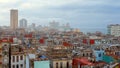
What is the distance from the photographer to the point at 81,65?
1062 inches

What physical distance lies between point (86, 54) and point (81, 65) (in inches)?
401

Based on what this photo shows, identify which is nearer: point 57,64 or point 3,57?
point 57,64

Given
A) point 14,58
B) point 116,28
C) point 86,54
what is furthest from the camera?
point 116,28

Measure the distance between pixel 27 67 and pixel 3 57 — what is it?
152 inches

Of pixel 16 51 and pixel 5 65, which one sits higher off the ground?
pixel 16 51

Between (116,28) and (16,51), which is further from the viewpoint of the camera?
(116,28)

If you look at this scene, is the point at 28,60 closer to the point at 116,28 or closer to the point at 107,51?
the point at 107,51

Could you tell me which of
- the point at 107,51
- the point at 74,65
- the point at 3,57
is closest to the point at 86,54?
the point at 107,51

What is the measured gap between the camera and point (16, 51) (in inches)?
1148

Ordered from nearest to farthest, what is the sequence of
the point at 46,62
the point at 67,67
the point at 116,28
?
→ the point at 46,62, the point at 67,67, the point at 116,28

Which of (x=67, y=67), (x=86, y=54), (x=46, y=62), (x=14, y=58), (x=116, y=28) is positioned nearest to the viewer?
(x=46, y=62)

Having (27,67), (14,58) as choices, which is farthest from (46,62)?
(14,58)

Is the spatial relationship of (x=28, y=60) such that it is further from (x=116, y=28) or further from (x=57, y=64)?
(x=116, y=28)

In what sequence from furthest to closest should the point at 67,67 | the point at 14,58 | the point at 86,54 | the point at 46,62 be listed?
the point at 86,54 < the point at 14,58 < the point at 67,67 < the point at 46,62
